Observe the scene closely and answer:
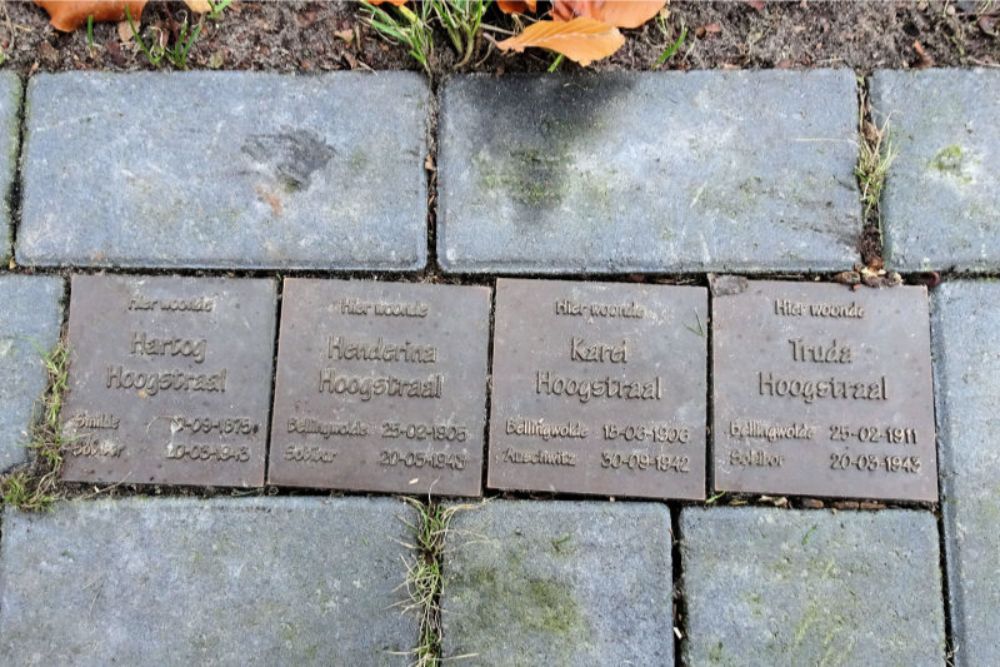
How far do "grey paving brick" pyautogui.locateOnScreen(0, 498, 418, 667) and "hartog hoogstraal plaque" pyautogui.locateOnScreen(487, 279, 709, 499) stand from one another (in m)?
0.40

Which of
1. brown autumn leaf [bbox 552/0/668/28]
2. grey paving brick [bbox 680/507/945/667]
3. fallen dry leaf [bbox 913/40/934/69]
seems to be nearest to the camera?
grey paving brick [bbox 680/507/945/667]

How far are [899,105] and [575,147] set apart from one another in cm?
92

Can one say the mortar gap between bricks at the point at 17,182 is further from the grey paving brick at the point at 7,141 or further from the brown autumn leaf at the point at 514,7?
the brown autumn leaf at the point at 514,7

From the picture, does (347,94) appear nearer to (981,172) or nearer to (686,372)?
(686,372)

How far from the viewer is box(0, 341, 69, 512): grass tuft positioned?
2.17m

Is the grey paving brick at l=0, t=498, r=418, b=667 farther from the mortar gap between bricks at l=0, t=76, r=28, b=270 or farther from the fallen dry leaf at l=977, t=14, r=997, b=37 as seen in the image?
the fallen dry leaf at l=977, t=14, r=997, b=37

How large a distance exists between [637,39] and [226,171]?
4.07 ft

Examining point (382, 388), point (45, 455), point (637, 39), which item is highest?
point (637, 39)

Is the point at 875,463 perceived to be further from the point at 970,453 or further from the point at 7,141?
the point at 7,141

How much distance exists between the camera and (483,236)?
2.26 m

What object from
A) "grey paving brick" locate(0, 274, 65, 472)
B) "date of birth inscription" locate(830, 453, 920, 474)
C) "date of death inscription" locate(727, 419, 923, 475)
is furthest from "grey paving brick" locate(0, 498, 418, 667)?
"date of birth inscription" locate(830, 453, 920, 474)

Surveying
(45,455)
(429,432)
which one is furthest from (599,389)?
(45,455)

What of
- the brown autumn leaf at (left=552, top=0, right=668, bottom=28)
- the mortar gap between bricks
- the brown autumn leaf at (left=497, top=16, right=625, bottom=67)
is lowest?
the mortar gap between bricks

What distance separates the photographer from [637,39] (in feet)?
7.66
